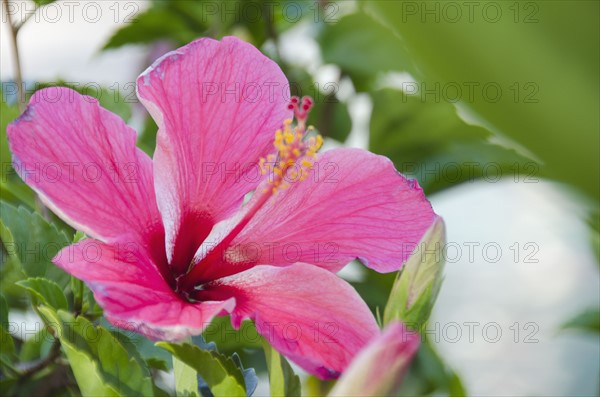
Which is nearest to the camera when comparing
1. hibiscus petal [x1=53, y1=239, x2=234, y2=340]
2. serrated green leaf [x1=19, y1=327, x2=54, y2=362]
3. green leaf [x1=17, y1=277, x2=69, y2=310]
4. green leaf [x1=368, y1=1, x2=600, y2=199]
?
green leaf [x1=368, y1=1, x2=600, y2=199]

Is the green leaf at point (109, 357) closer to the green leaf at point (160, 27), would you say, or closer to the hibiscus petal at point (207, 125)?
the hibiscus petal at point (207, 125)

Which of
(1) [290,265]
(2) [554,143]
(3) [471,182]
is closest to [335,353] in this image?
(1) [290,265]

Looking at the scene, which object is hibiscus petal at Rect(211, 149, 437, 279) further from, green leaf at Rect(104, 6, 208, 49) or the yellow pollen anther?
green leaf at Rect(104, 6, 208, 49)

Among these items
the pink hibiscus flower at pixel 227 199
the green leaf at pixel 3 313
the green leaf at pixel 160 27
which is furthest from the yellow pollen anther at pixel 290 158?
the green leaf at pixel 160 27

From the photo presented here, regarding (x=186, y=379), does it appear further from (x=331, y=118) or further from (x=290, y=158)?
(x=331, y=118)

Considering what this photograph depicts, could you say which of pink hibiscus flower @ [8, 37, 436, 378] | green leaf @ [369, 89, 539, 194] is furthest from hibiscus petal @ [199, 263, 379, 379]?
green leaf @ [369, 89, 539, 194]

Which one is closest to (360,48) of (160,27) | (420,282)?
(160,27)
